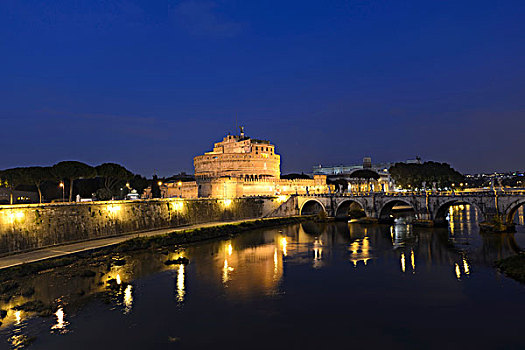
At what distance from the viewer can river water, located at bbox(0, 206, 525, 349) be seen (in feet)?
56.0

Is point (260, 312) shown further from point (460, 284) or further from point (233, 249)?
point (233, 249)

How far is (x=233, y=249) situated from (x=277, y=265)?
29.5 ft

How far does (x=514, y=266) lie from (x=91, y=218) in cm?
4046

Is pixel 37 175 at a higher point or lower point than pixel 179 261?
higher

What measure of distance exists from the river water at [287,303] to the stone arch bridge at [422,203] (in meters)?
7.53

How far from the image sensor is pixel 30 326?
1838 centimetres

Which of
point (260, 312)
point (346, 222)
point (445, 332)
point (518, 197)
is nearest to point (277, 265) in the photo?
point (260, 312)

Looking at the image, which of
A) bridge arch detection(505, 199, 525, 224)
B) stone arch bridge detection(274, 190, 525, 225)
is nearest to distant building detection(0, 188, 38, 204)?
stone arch bridge detection(274, 190, 525, 225)

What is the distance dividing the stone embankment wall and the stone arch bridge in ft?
61.0

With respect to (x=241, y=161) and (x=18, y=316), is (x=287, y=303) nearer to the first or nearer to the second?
(x=18, y=316)

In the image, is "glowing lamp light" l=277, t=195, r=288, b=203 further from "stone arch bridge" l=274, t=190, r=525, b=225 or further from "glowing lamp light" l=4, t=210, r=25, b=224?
"glowing lamp light" l=4, t=210, r=25, b=224

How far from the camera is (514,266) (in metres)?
27.3

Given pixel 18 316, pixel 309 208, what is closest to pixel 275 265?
pixel 18 316

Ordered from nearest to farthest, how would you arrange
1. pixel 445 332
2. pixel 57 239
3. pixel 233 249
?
pixel 445 332, pixel 57 239, pixel 233 249
